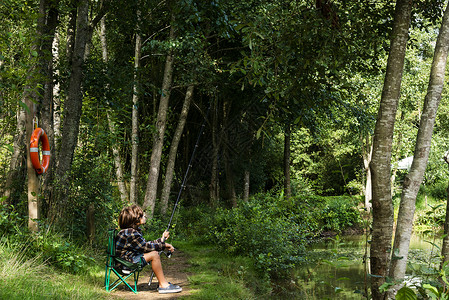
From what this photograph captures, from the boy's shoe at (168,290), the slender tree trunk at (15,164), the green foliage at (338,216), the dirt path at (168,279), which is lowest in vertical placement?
the green foliage at (338,216)

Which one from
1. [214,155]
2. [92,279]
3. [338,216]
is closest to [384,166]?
[92,279]

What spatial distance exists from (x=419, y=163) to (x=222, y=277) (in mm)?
4424

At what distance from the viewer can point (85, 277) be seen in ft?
18.6

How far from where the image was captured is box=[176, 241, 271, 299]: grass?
6.31 metres

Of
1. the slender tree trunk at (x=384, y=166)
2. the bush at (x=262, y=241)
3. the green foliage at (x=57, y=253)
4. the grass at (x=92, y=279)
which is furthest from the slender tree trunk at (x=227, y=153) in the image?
the slender tree trunk at (x=384, y=166)

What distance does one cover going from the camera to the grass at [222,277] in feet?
20.7

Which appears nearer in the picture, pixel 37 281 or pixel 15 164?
pixel 37 281

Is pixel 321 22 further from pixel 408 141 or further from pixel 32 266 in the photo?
pixel 408 141

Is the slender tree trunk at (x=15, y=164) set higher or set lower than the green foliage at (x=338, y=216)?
higher

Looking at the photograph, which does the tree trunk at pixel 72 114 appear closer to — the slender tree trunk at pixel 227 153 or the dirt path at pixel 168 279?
the dirt path at pixel 168 279

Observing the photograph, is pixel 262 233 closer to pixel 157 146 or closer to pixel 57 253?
pixel 157 146

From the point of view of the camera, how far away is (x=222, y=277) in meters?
7.30

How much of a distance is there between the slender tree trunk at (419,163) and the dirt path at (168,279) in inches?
121

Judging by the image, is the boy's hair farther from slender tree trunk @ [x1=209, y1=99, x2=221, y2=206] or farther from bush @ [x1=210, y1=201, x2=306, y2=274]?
slender tree trunk @ [x1=209, y1=99, x2=221, y2=206]
